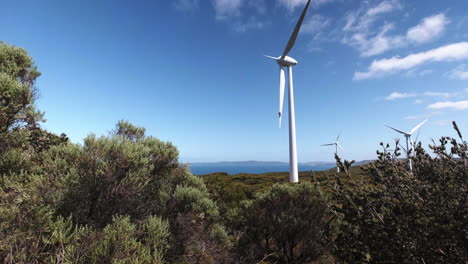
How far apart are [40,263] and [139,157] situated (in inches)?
137

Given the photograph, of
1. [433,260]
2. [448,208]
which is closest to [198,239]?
[433,260]

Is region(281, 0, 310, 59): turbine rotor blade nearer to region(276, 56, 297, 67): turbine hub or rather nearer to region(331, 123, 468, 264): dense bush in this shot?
region(276, 56, 297, 67): turbine hub

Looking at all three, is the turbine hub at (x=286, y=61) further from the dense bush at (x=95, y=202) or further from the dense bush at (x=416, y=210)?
the dense bush at (x=416, y=210)

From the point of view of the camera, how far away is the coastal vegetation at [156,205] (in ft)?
13.7

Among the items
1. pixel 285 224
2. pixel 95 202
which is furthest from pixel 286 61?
pixel 95 202

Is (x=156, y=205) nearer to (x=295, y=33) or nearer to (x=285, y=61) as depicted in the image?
(x=295, y=33)

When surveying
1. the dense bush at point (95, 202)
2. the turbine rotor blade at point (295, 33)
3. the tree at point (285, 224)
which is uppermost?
the turbine rotor blade at point (295, 33)

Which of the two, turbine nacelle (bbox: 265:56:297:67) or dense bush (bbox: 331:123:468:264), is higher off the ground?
turbine nacelle (bbox: 265:56:297:67)

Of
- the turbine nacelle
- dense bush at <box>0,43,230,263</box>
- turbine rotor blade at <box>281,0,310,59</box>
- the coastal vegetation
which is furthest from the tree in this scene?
the turbine nacelle

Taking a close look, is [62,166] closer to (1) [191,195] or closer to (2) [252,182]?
(1) [191,195]

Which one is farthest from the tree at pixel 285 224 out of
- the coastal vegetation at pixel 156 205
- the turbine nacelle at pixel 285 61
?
the turbine nacelle at pixel 285 61

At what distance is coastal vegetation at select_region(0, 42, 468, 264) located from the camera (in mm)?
4188

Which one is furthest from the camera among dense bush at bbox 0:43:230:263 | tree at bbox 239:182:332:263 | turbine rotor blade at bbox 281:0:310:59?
turbine rotor blade at bbox 281:0:310:59

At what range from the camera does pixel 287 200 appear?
41.5 ft
